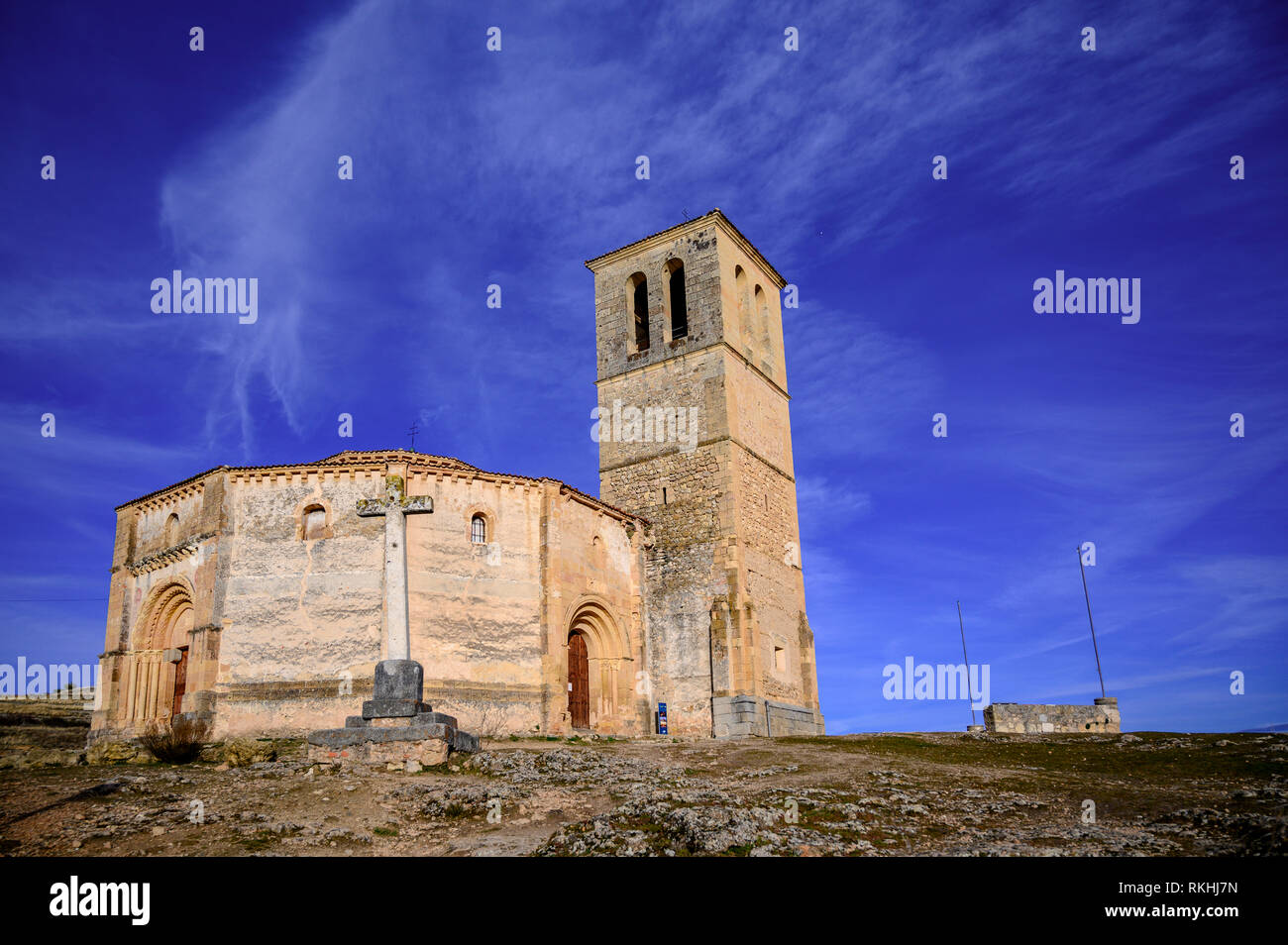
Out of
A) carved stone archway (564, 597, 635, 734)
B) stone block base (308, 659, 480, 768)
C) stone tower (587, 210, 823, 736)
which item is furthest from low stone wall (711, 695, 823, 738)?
stone block base (308, 659, 480, 768)

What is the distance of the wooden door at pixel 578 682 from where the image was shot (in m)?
26.6

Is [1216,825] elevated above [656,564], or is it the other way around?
[656,564]

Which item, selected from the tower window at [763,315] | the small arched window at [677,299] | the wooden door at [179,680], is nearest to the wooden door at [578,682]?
the wooden door at [179,680]

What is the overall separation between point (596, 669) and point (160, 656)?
12.6 m

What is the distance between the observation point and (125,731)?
Answer: 81.2 ft

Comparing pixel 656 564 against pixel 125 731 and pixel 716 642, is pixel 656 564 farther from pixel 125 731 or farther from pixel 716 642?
pixel 125 731

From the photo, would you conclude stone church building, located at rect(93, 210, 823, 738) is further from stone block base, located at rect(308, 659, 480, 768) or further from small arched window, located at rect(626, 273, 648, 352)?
stone block base, located at rect(308, 659, 480, 768)

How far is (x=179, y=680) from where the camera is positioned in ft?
83.1

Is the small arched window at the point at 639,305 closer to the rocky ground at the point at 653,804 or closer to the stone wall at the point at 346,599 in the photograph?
the stone wall at the point at 346,599

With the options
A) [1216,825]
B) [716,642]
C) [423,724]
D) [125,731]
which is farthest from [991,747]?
[125,731]

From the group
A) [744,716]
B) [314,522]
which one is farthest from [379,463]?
[744,716]

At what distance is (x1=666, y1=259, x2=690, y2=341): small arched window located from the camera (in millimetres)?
31797

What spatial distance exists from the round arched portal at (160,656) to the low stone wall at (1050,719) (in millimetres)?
22841
